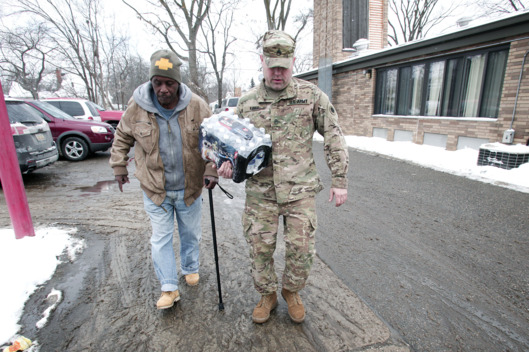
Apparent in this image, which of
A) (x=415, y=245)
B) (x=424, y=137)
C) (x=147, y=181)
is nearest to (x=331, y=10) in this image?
(x=424, y=137)

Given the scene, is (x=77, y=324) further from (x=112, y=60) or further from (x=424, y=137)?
(x=112, y=60)

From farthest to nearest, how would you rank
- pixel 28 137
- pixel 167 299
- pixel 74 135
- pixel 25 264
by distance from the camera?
pixel 74 135 → pixel 28 137 → pixel 25 264 → pixel 167 299

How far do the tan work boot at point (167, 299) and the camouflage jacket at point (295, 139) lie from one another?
1112 millimetres

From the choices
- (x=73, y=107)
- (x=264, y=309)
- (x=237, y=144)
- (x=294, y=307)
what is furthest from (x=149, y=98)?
(x=73, y=107)

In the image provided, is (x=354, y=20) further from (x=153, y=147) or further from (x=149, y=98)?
(x=153, y=147)

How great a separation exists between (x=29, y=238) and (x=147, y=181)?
213 centimetres

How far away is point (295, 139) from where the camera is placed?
2.12 m

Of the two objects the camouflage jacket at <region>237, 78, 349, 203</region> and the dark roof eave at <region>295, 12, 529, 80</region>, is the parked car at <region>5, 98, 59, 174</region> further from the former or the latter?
the dark roof eave at <region>295, 12, 529, 80</region>

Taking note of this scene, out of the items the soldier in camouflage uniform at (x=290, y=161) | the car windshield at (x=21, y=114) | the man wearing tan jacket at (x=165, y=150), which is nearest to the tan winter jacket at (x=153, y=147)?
the man wearing tan jacket at (x=165, y=150)

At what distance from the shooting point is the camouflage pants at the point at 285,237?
2.11 meters

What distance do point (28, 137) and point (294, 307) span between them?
21.6 ft

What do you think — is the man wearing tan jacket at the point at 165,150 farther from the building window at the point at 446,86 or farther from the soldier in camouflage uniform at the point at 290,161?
the building window at the point at 446,86

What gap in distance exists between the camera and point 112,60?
35.3 meters

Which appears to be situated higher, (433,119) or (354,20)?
(354,20)
